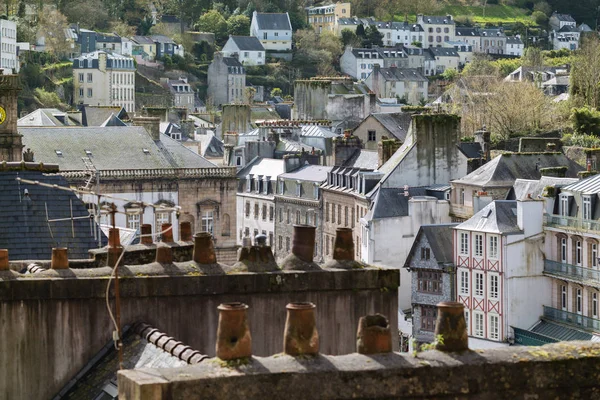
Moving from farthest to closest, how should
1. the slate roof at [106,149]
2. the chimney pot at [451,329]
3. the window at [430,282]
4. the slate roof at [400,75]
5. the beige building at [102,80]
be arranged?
the slate roof at [400,75] → the beige building at [102,80] → the slate roof at [106,149] → the window at [430,282] → the chimney pot at [451,329]

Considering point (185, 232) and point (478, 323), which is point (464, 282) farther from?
point (185, 232)

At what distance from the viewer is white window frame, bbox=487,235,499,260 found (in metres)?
56.8

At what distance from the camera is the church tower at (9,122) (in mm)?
48812

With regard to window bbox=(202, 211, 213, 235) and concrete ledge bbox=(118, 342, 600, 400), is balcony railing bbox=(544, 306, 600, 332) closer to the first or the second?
window bbox=(202, 211, 213, 235)

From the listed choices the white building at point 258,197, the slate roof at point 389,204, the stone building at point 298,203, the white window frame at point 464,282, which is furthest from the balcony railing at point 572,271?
the white building at point 258,197

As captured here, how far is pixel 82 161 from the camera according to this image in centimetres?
6397

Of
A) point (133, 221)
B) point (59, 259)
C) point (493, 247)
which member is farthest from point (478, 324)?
point (59, 259)

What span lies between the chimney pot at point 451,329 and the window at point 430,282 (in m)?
49.9

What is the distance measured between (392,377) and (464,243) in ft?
160

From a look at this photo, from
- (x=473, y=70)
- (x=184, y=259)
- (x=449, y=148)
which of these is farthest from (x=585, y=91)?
(x=184, y=259)

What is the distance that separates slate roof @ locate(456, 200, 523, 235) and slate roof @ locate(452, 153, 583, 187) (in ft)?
23.9

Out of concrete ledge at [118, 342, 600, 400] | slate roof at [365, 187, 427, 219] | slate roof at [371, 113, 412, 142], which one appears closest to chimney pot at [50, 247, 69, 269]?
concrete ledge at [118, 342, 600, 400]

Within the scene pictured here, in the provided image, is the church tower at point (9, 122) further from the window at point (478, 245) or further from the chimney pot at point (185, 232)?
the chimney pot at point (185, 232)

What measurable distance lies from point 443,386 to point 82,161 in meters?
54.9
